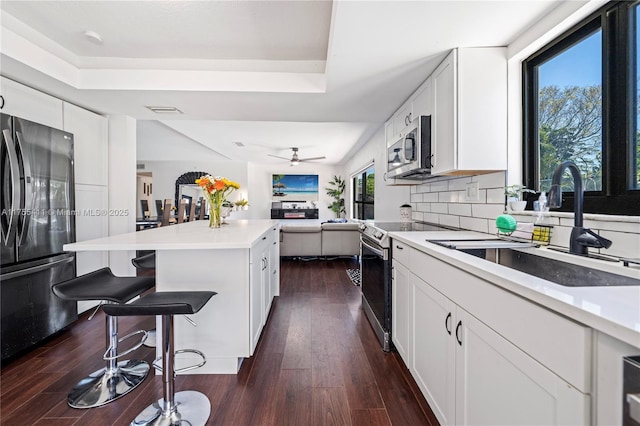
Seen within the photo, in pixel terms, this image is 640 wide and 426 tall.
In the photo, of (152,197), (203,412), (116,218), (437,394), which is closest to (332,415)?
(437,394)

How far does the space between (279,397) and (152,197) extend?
28.9 ft

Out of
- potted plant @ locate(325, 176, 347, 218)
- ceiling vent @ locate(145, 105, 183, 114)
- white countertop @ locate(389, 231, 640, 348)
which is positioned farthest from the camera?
potted plant @ locate(325, 176, 347, 218)

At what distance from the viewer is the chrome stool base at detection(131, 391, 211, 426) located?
1.43 meters

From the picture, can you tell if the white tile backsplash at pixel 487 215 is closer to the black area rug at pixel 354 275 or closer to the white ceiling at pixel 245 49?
the white ceiling at pixel 245 49

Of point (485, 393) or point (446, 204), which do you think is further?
point (446, 204)

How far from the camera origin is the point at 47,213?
2.29 meters

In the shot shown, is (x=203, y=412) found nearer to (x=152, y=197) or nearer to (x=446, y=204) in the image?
(x=446, y=204)

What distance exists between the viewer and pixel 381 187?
4887 mm

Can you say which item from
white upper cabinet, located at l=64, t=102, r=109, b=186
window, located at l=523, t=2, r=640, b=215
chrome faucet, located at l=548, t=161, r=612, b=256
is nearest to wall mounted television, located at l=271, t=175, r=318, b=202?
white upper cabinet, located at l=64, t=102, r=109, b=186


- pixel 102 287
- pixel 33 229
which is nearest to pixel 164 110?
pixel 33 229

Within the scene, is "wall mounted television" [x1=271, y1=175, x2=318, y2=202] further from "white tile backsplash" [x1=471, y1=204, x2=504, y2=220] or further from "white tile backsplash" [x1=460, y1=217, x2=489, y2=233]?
"white tile backsplash" [x1=471, y1=204, x2=504, y2=220]

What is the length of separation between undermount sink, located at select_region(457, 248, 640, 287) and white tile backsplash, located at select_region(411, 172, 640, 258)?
0.21 meters

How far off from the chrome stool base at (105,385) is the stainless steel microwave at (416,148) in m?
2.48

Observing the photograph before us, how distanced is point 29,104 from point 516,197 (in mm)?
3814
